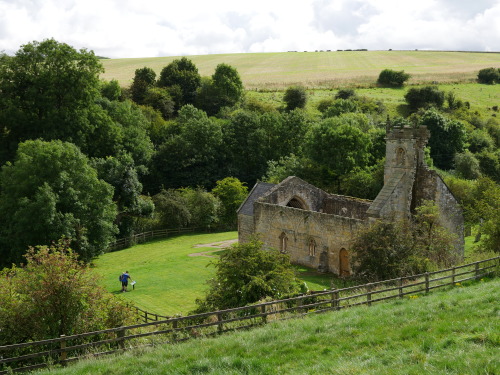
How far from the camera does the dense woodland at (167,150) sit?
128ft

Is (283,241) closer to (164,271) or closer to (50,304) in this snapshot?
(164,271)

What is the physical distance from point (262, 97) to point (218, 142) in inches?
1076

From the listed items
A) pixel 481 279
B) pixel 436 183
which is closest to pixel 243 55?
pixel 436 183

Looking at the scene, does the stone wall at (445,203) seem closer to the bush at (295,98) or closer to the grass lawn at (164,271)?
the grass lawn at (164,271)

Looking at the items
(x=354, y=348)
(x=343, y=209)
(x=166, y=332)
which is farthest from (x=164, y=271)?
(x=354, y=348)

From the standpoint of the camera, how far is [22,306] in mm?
16641

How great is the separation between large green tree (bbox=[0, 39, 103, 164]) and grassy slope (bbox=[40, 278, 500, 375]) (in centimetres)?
3935

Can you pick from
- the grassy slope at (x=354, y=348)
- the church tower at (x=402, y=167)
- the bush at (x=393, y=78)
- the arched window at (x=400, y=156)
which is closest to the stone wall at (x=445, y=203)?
the church tower at (x=402, y=167)

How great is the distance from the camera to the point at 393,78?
9725 cm

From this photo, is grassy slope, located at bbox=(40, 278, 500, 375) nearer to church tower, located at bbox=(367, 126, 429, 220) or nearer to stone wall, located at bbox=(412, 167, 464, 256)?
church tower, located at bbox=(367, 126, 429, 220)

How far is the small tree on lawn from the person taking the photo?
65.0 ft

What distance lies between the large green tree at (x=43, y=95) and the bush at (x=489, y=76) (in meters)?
75.9

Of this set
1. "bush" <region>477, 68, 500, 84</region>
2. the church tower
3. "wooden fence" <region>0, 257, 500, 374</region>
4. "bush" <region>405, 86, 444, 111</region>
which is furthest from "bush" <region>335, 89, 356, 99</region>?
"wooden fence" <region>0, 257, 500, 374</region>

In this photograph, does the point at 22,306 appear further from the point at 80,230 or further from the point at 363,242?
the point at 80,230
